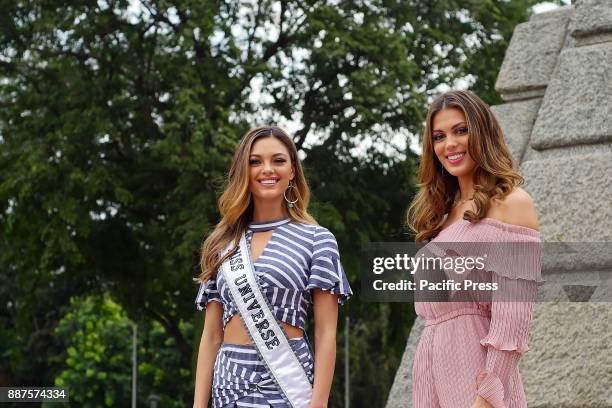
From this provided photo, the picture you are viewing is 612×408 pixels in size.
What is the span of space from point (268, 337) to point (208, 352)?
28 centimetres

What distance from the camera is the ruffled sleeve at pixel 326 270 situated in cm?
350

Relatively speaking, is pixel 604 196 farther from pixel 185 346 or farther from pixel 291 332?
pixel 185 346

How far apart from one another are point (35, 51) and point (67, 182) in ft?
7.54

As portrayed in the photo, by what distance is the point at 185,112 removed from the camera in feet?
47.4

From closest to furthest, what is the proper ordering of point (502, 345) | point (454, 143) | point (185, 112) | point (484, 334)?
point (502, 345), point (484, 334), point (454, 143), point (185, 112)

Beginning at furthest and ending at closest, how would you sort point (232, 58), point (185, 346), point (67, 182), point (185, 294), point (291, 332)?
1. point (185, 346)
2. point (185, 294)
3. point (232, 58)
4. point (67, 182)
5. point (291, 332)

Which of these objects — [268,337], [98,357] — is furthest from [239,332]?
[98,357]

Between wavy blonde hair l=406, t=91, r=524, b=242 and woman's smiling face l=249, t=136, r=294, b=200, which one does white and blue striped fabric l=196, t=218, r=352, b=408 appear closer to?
woman's smiling face l=249, t=136, r=294, b=200

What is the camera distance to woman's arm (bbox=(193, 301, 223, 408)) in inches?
142

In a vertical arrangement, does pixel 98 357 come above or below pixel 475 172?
above

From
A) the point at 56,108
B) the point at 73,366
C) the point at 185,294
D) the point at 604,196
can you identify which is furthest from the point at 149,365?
the point at 604,196

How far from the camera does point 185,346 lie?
69.9ft

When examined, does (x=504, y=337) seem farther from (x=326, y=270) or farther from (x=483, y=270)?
(x=326, y=270)

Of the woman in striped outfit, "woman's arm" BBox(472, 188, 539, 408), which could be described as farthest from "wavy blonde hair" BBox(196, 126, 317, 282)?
"woman's arm" BBox(472, 188, 539, 408)
